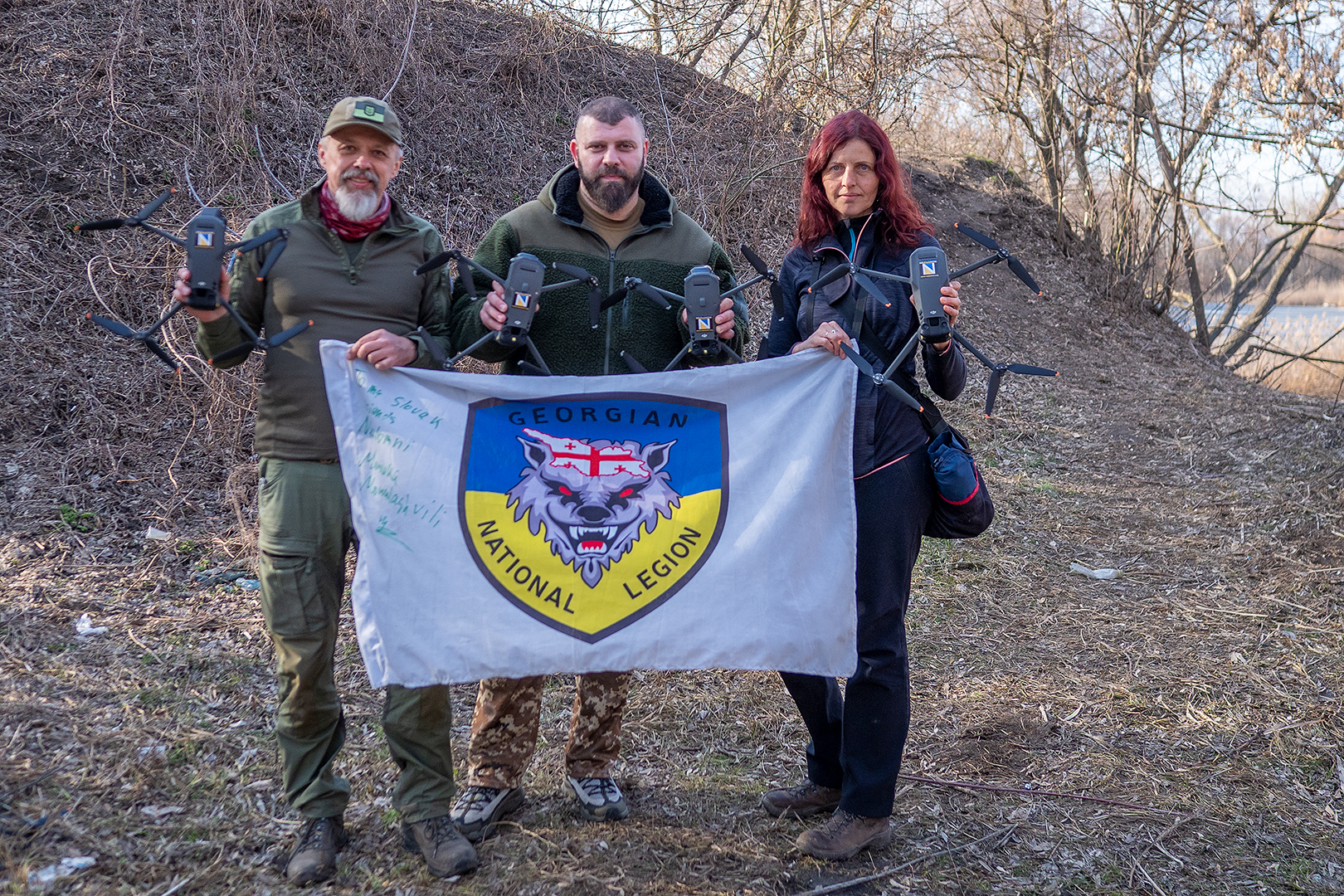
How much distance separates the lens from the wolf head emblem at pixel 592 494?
3211 mm

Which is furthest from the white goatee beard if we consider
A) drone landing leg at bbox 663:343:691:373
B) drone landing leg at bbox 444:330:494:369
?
drone landing leg at bbox 663:343:691:373

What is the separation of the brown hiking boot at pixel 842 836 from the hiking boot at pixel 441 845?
112 cm

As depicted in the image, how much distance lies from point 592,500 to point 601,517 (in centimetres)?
6

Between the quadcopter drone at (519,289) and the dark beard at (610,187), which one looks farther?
the dark beard at (610,187)

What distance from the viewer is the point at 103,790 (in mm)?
3527

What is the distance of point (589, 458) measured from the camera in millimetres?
3275

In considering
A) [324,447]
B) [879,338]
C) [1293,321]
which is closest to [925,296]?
[879,338]

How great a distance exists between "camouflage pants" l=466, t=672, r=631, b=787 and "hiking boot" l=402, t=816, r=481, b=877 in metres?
0.28

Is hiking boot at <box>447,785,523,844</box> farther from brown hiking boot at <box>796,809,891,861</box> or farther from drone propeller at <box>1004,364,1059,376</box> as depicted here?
drone propeller at <box>1004,364,1059,376</box>

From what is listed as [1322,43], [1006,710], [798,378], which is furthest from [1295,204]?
[798,378]

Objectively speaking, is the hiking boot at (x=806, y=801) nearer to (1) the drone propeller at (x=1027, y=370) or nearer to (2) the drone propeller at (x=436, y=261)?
(1) the drone propeller at (x=1027, y=370)

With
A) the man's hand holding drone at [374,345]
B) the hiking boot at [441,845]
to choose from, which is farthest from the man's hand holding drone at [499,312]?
the hiking boot at [441,845]

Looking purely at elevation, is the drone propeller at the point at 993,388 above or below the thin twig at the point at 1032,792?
above

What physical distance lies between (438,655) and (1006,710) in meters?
2.84
